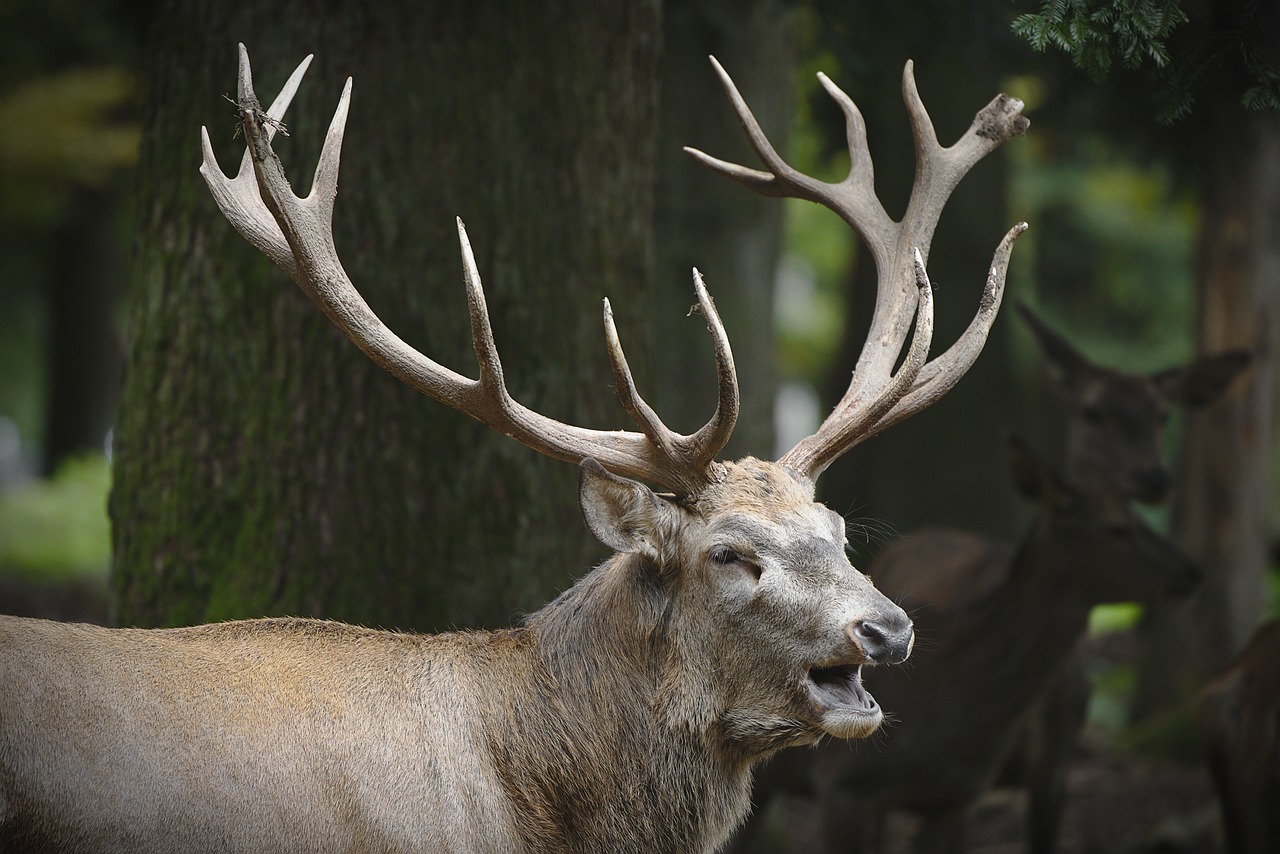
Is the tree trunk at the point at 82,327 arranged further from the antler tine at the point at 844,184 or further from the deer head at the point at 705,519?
the deer head at the point at 705,519

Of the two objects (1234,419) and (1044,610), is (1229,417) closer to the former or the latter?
(1234,419)

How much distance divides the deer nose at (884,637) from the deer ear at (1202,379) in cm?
519

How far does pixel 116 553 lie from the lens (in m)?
5.07

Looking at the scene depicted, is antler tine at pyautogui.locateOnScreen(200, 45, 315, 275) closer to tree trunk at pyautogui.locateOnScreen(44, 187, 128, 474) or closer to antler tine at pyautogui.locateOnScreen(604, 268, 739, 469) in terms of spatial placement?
antler tine at pyautogui.locateOnScreen(604, 268, 739, 469)

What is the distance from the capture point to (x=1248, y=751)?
5902 millimetres

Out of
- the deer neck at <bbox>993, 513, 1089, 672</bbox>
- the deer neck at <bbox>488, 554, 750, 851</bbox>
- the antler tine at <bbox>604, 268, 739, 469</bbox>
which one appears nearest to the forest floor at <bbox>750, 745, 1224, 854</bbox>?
the deer neck at <bbox>993, 513, 1089, 672</bbox>

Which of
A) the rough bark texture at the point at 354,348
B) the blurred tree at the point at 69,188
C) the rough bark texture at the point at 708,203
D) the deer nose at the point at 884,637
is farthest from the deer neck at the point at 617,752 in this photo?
the blurred tree at the point at 69,188

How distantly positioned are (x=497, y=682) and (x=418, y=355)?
3.30ft

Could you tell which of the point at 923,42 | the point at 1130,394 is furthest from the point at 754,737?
the point at 923,42

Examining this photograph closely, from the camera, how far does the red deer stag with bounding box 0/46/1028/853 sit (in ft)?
9.90

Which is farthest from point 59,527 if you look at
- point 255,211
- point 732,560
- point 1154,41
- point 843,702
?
point 1154,41

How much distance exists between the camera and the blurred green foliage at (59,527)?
45.4 feet

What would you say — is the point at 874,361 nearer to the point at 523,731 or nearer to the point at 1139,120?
the point at 523,731

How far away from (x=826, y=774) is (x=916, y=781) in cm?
45
